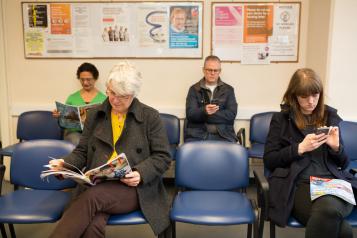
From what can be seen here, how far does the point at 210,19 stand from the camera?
3.59 meters

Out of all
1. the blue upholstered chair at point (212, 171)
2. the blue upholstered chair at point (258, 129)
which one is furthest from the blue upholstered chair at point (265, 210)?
the blue upholstered chair at point (258, 129)

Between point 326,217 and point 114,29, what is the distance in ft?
9.09

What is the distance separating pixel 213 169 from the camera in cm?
233

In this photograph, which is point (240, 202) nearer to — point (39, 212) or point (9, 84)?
point (39, 212)

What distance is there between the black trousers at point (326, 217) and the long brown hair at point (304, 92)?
0.49 meters

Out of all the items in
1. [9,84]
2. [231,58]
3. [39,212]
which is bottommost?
[39,212]

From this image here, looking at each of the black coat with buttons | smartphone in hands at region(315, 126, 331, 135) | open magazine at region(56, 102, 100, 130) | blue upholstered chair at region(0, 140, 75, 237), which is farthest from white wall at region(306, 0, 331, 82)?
blue upholstered chair at region(0, 140, 75, 237)

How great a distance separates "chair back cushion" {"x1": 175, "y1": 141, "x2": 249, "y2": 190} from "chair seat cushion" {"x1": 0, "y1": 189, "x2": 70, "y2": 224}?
0.78m

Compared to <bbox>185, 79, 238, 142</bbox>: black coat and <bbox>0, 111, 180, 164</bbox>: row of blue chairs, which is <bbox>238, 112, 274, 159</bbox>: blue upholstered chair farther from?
<bbox>0, 111, 180, 164</bbox>: row of blue chairs

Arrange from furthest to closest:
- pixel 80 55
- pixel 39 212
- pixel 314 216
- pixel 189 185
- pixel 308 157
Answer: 1. pixel 80 55
2. pixel 189 185
3. pixel 308 157
4. pixel 39 212
5. pixel 314 216

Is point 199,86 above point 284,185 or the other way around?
above

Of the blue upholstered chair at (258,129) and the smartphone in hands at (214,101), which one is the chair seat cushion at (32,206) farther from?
the blue upholstered chair at (258,129)

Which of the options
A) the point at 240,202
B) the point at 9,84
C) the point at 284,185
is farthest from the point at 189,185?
the point at 9,84

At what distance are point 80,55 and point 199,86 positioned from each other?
1343 mm
